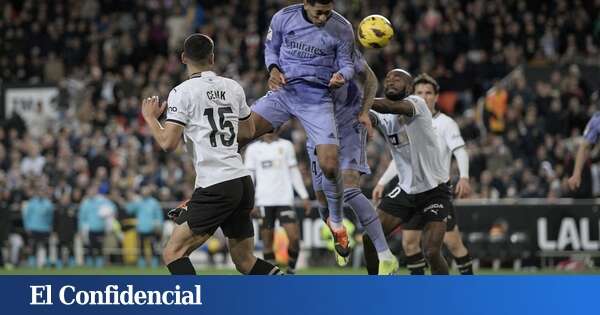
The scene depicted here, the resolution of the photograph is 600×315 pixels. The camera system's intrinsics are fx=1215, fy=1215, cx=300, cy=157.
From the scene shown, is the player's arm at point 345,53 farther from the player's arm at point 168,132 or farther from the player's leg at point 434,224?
the player's leg at point 434,224

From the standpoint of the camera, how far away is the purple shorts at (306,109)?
11.5 metres

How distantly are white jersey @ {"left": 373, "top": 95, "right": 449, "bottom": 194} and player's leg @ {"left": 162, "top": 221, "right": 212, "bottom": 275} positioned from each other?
3.33 m

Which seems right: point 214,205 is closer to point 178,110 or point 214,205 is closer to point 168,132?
point 168,132

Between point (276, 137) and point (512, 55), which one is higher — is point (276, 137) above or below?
A: below

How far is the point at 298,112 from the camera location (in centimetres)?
1166

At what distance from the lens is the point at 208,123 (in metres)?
10.3

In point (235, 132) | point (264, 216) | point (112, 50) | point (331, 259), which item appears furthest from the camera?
point (112, 50)

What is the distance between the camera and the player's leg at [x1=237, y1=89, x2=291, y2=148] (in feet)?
38.4

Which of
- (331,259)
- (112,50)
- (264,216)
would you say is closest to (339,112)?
(264,216)

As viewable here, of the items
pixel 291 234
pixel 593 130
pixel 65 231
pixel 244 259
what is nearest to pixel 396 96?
pixel 593 130

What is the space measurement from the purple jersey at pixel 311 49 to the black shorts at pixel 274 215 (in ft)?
17.8

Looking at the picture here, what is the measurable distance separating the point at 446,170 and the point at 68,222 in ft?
43.7

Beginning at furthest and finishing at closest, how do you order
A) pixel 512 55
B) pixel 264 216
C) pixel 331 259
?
pixel 512 55 → pixel 331 259 → pixel 264 216

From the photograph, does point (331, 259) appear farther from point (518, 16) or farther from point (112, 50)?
point (112, 50)
